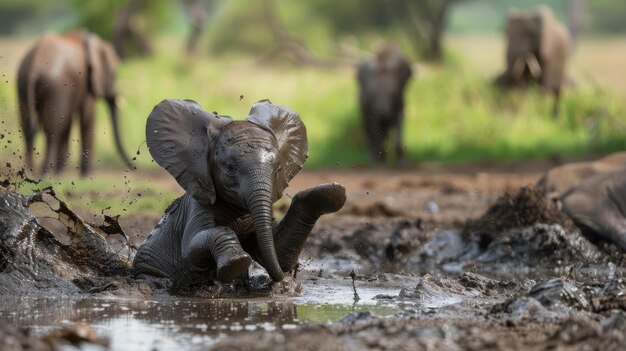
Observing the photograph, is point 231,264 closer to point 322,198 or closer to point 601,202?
point 322,198

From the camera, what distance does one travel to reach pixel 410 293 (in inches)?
343

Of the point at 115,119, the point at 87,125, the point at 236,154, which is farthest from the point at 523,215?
the point at 115,119

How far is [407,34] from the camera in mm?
30172

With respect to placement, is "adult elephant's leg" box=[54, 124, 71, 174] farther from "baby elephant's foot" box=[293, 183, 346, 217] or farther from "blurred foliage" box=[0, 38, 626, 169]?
"baby elephant's foot" box=[293, 183, 346, 217]

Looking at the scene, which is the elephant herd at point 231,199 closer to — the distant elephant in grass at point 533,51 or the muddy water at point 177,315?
the muddy water at point 177,315

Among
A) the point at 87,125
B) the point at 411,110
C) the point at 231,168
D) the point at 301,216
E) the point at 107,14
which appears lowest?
the point at 301,216

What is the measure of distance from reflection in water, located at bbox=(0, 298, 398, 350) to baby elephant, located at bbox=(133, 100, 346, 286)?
26 cm

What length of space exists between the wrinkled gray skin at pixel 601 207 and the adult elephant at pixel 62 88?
670 cm

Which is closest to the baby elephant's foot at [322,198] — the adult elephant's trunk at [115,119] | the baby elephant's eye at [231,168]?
the baby elephant's eye at [231,168]

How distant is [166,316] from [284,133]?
5.42 ft

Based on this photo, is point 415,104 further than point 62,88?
Yes

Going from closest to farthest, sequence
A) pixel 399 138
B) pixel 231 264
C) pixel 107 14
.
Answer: pixel 231 264, pixel 399 138, pixel 107 14

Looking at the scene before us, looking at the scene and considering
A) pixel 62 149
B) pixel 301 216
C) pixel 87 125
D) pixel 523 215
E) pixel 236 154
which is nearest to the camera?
pixel 236 154

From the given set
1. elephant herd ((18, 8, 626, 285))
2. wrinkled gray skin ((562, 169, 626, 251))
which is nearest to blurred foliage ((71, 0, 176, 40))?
wrinkled gray skin ((562, 169, 626, 251))
